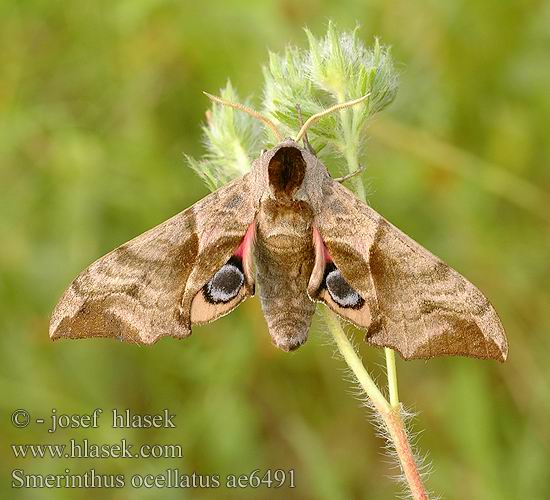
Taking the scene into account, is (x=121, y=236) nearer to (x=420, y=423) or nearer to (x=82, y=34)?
(x=82, y=34)

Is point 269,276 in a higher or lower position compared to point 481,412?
lower

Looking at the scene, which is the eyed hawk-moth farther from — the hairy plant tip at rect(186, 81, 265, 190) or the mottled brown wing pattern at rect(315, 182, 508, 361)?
the hairy plant tip at rect(186, 81, 265, 190)

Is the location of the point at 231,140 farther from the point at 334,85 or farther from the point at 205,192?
the point at 205,192

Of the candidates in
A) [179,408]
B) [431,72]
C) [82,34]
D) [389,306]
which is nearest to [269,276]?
[389,306]

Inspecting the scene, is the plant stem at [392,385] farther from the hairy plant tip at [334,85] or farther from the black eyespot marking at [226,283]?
the hairy plant tip at [334,85]

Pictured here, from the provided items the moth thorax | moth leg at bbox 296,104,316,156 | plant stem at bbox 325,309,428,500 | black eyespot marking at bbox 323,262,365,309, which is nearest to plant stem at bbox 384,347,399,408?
plant stem at bbox 325,309,428,500
